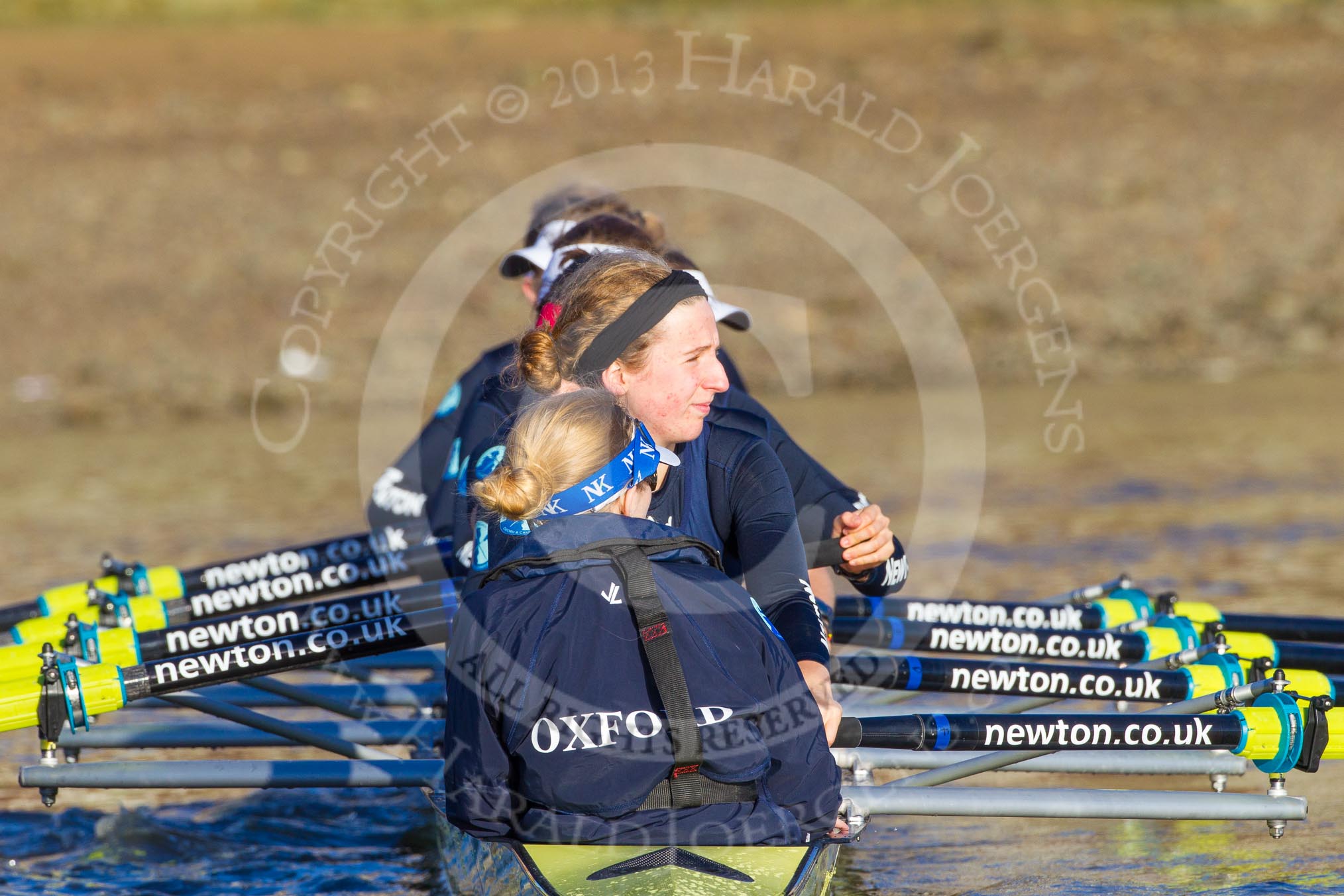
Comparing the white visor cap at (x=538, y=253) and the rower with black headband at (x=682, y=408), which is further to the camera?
the white visor cap at (x=538, y=253)

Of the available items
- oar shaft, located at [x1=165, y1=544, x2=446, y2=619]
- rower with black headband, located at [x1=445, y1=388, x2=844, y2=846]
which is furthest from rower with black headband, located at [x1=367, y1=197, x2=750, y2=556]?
rower with black headband, located at [x1=445, y1=388, x2=844, y2=846]

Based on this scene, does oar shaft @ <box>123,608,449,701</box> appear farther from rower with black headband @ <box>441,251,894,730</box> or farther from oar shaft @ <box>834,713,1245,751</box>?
oar shaft @ <box>834,713,1245,751</box>

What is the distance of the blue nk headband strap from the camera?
332cm

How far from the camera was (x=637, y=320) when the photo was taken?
389 cm

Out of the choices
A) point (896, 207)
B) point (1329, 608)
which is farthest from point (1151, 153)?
point (1329, 608)

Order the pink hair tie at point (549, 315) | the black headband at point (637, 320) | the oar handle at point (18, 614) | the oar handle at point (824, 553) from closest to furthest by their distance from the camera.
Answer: the black headband at point (637, 320) < the pink hair tie at point (549, 315) < the oar handle at point (824, 553) < the oar handle at point (18, 614)

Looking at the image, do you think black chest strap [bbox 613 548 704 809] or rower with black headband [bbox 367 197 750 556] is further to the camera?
rower with black headband [bbox 367 197 750 556]

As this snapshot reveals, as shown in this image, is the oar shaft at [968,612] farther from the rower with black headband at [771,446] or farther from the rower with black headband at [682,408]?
the rower with black headband at [682,408]

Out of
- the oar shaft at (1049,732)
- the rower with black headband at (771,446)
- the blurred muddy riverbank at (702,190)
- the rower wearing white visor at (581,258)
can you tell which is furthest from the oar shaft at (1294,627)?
the blurred muddy riverbank at (702,190)

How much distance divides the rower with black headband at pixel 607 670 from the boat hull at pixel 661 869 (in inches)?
1.1

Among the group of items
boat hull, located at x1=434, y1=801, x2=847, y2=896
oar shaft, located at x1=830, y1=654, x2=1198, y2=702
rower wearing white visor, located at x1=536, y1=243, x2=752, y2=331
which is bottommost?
boat hull, located at x1=434, y1=801, x2=847, y2=896

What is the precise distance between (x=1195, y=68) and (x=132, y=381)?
17862 millimetres

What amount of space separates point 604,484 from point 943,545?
23.1ft

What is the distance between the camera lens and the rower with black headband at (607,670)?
3291mm
